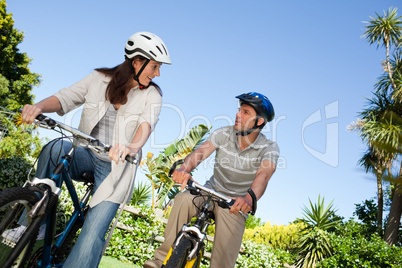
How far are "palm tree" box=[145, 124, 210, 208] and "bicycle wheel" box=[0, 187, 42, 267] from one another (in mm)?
10405

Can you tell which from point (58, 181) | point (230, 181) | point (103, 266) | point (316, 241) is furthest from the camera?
point (316, 241)

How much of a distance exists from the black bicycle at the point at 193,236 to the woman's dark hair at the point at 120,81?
2.46 ft

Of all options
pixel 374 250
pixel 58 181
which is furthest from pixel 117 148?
pixel 374 250

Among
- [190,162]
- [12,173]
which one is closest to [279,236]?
[12,173]

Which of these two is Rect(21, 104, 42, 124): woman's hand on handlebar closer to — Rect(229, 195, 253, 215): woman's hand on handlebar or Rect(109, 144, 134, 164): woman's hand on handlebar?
Rect(109, 144, 134, 164): woman's hand on handlebar

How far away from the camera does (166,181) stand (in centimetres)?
1372

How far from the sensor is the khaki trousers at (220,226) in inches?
137

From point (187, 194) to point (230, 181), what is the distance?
52 cm

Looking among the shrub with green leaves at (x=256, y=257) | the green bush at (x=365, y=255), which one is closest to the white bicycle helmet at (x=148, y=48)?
the shrub with green leaves at (x=256, y=257)

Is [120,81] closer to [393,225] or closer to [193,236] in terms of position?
[193,236]

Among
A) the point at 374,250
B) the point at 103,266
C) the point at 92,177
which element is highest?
the point at 374,250

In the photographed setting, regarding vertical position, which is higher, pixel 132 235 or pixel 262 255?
pixel 262 255

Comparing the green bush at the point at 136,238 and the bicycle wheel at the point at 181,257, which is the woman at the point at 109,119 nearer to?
the bicycle wheel at the point at 181,257

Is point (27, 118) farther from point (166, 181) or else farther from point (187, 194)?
point (166, 181)
